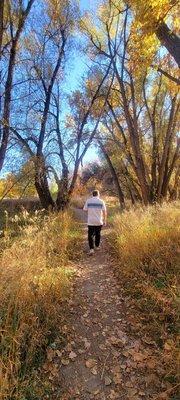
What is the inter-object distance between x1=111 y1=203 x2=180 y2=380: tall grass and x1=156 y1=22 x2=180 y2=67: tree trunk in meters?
3.68

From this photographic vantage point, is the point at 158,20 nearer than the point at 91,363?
No

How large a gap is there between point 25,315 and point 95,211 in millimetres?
6810

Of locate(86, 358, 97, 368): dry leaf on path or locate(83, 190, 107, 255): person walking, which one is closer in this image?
locate(86, 358, 97, 368): dry leaf on path

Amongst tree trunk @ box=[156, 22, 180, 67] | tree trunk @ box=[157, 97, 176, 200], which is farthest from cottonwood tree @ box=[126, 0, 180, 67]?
tree trunk @ box=[157, 97, 176, 200]

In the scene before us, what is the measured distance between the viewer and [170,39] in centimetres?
870

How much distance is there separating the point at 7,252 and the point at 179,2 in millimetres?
6547

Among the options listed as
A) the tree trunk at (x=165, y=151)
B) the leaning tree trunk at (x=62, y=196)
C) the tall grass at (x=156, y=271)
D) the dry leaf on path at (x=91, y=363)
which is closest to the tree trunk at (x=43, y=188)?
the leaning tree trunk at (x=62, y=196)

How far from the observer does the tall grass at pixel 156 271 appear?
5590 mm

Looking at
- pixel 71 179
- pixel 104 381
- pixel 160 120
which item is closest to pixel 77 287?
pixel 104 381

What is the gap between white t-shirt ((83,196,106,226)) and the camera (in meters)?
11.6

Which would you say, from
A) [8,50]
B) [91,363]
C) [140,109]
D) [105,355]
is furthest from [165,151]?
[91,363]

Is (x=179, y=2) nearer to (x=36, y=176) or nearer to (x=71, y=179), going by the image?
(x=36, y=176)

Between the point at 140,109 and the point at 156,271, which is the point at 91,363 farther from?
the point at 140,109

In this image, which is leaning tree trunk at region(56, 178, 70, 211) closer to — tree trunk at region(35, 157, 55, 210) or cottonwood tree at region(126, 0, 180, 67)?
tree trunk at region(35, 157, 55, 210)
